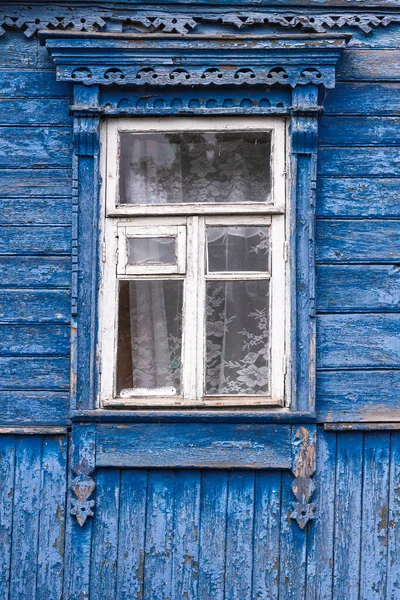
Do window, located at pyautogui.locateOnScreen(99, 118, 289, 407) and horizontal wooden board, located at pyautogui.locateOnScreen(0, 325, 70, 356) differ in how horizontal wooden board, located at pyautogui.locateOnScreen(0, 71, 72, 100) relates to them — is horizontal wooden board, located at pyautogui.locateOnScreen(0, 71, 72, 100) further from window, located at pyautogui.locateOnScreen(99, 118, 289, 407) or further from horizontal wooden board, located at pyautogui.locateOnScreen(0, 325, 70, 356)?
horizontal wooden board, located at pyautogui.locateOnScreen(0, 325, 70, 356)

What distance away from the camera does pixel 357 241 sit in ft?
11.0

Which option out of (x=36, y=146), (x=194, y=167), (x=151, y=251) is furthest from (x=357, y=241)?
(x=36, y=146)

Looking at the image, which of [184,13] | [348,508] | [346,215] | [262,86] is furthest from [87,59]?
[348,508]

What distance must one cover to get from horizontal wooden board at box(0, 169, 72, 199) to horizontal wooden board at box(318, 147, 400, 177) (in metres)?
1.17

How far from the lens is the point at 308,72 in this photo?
3293mm

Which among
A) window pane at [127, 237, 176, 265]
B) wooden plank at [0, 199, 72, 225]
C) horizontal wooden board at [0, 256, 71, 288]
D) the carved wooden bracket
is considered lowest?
the carved wooden bracket

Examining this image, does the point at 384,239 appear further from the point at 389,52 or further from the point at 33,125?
the point at 33,125

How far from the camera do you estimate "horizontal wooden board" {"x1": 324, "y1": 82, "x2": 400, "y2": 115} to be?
3.41 m

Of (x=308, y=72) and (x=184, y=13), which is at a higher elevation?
(x=184, y=13)

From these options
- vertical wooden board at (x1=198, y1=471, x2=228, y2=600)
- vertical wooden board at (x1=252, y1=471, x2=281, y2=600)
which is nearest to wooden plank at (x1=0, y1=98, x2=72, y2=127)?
vertical wooden board at (x1=198, y1=471, x2=228, y2=600)

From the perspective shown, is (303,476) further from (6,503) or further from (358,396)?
(6,503)

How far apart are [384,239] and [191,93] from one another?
109 cm

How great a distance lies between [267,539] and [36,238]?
1686mm

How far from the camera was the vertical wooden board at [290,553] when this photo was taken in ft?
10.6
